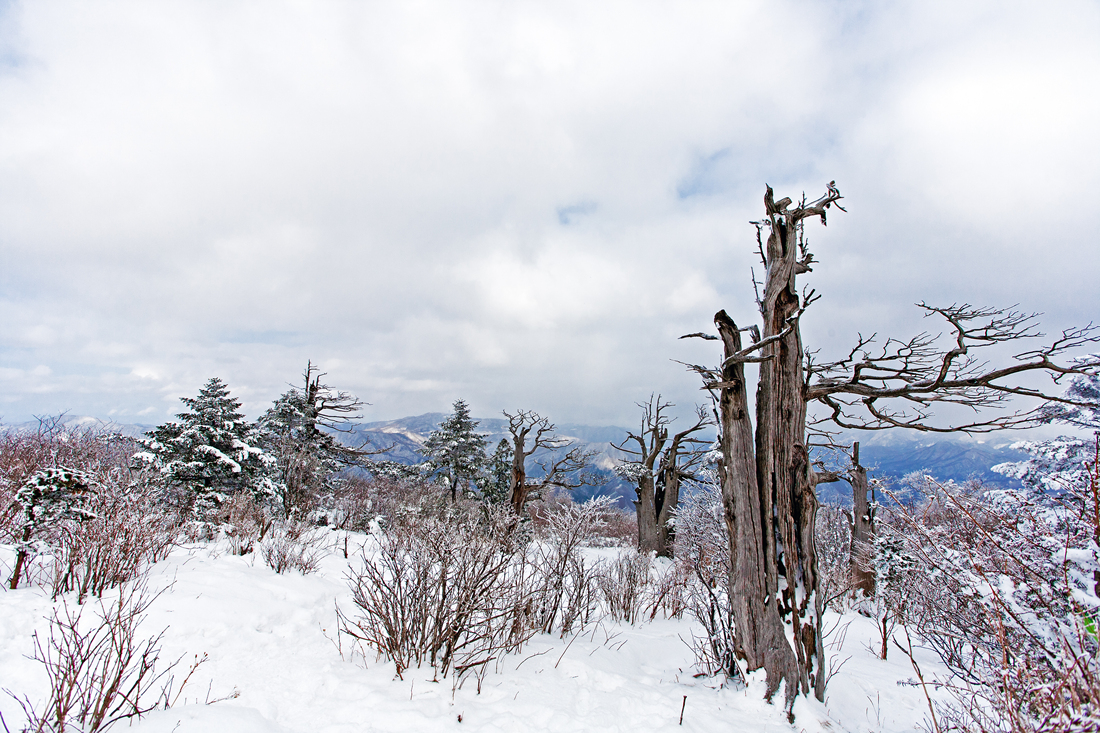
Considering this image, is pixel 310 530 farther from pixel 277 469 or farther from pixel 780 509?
pixel 277 469

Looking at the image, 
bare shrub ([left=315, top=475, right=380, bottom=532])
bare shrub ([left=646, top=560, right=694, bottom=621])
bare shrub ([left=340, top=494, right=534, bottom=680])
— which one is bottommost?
bare shrub ([left=315, top=475, right=380, bottom=532])

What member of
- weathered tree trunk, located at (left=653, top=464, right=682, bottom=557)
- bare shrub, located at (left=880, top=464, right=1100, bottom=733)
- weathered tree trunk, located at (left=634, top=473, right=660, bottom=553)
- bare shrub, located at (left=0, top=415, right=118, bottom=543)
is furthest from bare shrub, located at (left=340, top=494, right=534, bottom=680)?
weathered tree trunk, located at (left=653, top=464, right=682, bottom=557)

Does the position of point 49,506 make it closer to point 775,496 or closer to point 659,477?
point 775,496

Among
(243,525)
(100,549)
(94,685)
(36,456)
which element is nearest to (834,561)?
(243,525)

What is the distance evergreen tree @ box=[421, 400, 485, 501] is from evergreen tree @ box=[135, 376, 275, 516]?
11963mm

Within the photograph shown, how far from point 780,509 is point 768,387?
4.53 feet

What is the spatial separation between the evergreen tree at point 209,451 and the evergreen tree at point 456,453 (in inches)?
471

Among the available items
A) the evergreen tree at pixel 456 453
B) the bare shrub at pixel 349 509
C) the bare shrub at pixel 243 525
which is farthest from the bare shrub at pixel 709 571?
the evergreen tree at pixel 456 453

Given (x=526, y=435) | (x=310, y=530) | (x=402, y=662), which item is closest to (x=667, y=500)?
(x=526, y=435)

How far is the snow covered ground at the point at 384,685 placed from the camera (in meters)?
4.00

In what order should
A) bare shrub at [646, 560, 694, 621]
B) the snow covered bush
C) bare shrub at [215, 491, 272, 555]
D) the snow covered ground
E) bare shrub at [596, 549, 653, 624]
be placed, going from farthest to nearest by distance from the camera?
bare shrub at [215, 491, 272, 555]
bare shrub at [646, 560, 694, 621]
bare shrub at [596, 549, 653, 624]
the snow covered bush
the snow covered ground

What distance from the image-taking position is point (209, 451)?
51.4ft

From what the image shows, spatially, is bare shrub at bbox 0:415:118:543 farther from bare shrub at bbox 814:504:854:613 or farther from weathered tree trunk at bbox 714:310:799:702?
bare shrub at bbox 814:504:854:613

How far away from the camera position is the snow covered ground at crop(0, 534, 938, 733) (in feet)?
13.1
